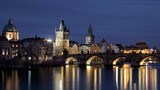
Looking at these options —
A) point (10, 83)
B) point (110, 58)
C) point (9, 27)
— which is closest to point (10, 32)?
point (9, 27)

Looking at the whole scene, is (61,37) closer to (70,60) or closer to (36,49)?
(36,49)

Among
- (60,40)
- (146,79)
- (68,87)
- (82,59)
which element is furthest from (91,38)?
(68,87)

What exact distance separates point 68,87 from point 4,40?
243 feet

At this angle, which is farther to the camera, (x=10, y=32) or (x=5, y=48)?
(x=10, y=32)

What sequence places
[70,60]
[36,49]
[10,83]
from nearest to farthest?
[10,83] → [70,60] → [36,49]

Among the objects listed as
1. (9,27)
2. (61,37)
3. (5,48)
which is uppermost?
(9,27)

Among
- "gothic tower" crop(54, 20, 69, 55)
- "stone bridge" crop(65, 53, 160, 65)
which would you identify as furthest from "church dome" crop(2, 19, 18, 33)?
"stone bridge" crop(65, 53, 160, 65)

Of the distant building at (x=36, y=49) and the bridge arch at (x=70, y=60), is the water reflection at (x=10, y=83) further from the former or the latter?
the bridge arch at (x=70, y=60)

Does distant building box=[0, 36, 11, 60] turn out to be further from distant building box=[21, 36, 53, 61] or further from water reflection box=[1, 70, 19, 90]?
water reflection box=[1, 70, 19, 90]

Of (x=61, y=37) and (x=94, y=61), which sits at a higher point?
(x=61, y=37)

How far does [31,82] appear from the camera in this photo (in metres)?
74.2

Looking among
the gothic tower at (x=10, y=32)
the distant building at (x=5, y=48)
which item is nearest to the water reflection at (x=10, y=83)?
the distant building at (x=5, y=48)

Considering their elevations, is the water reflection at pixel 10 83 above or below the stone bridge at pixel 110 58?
below

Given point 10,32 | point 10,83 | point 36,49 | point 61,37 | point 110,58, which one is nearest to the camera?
point 10,83
